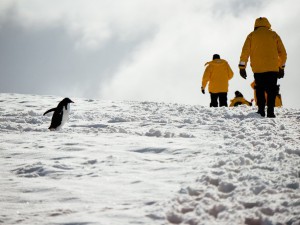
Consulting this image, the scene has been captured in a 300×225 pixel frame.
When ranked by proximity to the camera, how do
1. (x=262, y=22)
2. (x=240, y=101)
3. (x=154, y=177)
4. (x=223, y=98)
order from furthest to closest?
(x=240, y=101), (x=223, y=98), (x=262, y=22), (x=154, y=177)

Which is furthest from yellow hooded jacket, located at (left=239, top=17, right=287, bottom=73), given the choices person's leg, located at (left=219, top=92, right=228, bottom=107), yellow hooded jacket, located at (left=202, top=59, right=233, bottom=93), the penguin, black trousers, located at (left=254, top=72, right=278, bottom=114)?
person's leg, located at (left=219, top=92, right=228, bottom=107)

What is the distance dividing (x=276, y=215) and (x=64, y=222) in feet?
4.67

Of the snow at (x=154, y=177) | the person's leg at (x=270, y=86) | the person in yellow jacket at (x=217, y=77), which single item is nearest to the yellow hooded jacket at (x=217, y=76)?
the person in yellow jacket at (x=217, y=77)

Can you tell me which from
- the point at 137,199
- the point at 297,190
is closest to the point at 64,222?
the point at 137,199

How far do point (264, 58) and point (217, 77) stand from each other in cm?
499

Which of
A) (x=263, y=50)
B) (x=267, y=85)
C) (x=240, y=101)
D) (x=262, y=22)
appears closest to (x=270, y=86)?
(x=267, y=85)

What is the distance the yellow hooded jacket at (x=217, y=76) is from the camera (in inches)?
527

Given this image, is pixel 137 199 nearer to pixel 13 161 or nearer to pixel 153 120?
pixel 13 161

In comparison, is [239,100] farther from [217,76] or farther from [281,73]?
[281,73]

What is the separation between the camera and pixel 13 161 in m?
4.70

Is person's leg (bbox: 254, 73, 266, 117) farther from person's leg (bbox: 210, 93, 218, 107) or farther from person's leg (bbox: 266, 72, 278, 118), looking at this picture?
person's leg (bbox: 210, 93, 218, 107)

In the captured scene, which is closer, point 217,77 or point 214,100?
point 217,77

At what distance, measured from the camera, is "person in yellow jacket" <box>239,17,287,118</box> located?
27.4 feet

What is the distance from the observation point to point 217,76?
13375 millimetres
